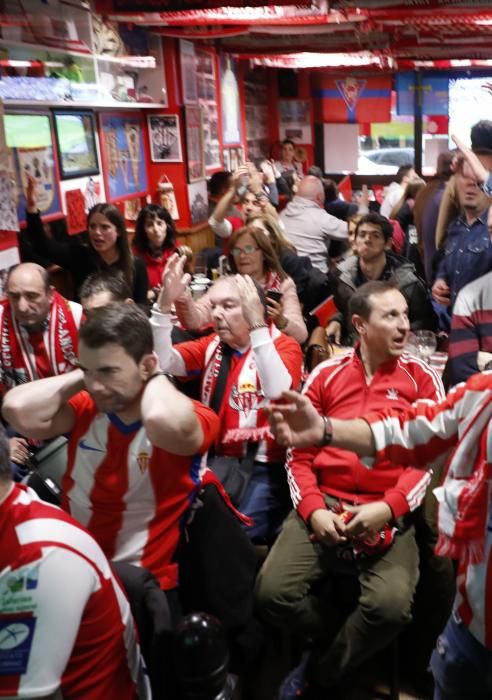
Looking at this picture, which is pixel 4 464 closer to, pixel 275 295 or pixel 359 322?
pixel 359 322

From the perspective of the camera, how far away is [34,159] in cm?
418

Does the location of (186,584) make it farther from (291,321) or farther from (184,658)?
(291,321)

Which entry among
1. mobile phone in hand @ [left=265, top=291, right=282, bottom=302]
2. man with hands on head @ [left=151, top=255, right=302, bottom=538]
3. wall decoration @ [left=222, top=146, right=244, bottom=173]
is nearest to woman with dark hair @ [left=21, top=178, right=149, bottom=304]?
mobile phone in hand @ [left=265, top=291, right=282, bottom=302]

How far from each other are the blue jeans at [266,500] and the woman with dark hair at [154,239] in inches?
86.3

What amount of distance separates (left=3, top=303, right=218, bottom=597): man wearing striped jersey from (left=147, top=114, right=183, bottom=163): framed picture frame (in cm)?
482

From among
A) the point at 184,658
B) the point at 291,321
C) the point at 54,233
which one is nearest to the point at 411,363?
the point at 291,321

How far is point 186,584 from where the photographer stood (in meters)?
1.93

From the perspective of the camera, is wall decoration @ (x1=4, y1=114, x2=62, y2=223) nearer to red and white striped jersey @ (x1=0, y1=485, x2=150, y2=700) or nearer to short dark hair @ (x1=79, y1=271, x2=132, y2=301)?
short dark hair @ (x1=79, y1=271, x2=132, y2=301)

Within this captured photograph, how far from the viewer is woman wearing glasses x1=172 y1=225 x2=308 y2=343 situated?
3262 millimetres

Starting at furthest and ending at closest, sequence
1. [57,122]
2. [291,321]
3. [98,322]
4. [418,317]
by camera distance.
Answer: [57,122]
[418,317]
[291,321]
[98,322]

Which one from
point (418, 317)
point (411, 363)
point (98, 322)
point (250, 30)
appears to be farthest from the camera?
point (250, 30)

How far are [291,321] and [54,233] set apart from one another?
2.07m

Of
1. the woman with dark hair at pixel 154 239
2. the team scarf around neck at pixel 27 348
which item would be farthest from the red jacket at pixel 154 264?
the team scarf around neck at pixel 27 348

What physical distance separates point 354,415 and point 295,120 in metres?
9.86
